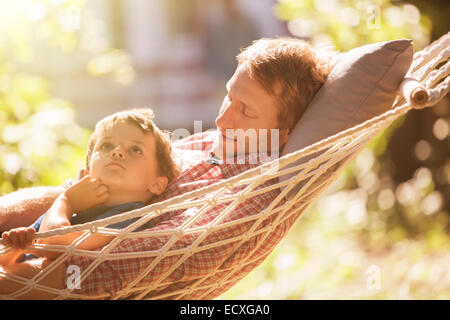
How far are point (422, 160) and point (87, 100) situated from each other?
11.6ft

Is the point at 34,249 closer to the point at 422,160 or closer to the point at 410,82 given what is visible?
the point at 410,82

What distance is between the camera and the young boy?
121 cm

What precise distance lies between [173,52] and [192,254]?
466 cm

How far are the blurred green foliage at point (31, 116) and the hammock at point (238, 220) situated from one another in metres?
1.08

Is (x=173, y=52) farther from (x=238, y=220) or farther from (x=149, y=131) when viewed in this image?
(x=238, y=220)

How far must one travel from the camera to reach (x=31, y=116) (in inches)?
89.4

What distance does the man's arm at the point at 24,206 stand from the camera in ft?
4.30

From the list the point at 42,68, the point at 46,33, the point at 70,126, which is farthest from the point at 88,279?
the point at 42,68

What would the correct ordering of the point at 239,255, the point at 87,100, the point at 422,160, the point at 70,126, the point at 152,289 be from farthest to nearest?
the point at 87,100
the point at 422,160
the point at 70,126
the point at 239,255
the point at 152,289

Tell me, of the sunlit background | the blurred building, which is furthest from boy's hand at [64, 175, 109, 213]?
the blurred building

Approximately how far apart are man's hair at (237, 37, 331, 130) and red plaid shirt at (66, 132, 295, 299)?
0.52ft

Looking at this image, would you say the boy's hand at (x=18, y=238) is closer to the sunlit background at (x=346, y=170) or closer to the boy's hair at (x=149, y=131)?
the boy's hair at (x=149, y=131)

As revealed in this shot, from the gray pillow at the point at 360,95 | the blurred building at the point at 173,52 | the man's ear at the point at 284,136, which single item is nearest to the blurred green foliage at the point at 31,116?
the man's ear at the point at 284,136

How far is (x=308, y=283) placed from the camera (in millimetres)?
2328
